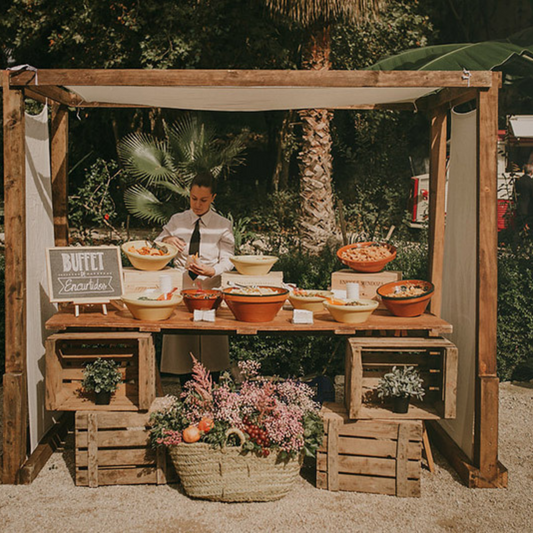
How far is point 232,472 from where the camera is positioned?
3.70 m

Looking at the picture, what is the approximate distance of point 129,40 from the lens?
12.9 m

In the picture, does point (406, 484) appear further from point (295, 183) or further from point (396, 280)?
point (295, 183)

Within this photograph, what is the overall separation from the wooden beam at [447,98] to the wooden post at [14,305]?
277cm

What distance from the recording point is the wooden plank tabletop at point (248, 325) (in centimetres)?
391

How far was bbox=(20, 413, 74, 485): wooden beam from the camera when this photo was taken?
155 inches

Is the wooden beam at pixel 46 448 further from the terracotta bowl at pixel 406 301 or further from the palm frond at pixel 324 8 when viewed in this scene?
the palm frond at pixel 324 8

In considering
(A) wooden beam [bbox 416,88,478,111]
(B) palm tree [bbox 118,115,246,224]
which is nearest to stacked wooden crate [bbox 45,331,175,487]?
(A) wooden beam [bbox 416,88,478,111]

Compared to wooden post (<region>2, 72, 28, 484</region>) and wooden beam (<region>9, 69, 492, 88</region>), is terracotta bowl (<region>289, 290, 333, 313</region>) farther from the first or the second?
wooden post (<region>2, 72, 28, 484</region>)

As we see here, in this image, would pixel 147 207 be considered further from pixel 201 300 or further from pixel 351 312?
pixel 351 312

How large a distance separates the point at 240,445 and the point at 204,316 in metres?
0.82

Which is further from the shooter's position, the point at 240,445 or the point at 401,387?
the point at 401,387

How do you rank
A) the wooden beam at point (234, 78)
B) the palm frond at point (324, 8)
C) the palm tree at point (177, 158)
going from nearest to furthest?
1. the wooden beam at point (234, 78)
2. the palm frond at point (324, 8)
3. the palm tree at point (177, 158)

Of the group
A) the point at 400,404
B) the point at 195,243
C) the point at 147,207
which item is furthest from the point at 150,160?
the point at 400,404

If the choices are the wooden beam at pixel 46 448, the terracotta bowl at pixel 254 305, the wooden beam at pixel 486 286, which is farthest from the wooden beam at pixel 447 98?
the wooden beam at pixel 46 448
